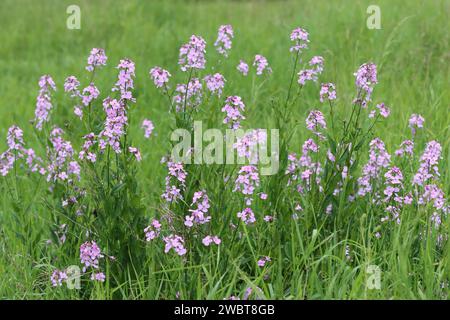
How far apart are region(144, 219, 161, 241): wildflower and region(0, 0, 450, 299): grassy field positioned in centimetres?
6

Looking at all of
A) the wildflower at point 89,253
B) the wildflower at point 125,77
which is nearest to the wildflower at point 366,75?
the wildflower at point 125,77

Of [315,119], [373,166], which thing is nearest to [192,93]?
[315,119]

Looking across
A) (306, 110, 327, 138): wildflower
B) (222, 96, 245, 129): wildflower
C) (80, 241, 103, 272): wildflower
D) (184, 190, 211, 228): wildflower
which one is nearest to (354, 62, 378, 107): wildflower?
(306, 110, 327, 138): wildflower

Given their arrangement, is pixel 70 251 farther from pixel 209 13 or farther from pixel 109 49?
pixel 209 13

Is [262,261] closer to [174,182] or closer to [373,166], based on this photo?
[174,182]

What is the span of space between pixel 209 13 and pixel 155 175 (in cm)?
418

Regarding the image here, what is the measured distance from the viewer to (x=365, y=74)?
9.56ft

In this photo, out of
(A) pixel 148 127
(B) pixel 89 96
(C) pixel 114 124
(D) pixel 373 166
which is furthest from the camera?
(A) pixel 148 127

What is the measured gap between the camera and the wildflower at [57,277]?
9.20 ft

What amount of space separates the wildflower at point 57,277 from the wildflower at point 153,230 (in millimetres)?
394

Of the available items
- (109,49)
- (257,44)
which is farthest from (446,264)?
(109,49)

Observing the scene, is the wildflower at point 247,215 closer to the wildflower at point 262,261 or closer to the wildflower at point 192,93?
the wildflower at point 262,261

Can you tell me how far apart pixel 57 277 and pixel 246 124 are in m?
2.11

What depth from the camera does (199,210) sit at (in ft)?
9.22
